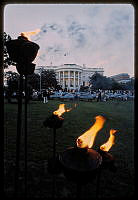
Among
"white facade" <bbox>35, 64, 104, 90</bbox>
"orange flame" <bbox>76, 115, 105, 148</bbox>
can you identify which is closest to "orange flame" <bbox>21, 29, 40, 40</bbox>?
"orange flame" <bbox>76, 115, 105, 148</bbox>

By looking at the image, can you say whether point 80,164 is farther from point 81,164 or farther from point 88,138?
point 88,138

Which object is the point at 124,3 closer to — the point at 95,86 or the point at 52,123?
the point at 52,123

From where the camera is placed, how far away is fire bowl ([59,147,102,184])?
1.60m

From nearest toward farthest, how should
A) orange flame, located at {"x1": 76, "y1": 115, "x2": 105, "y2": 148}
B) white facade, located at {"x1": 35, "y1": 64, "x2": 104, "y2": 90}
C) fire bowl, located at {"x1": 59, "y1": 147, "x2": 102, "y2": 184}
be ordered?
1. fire bowl, located at {"x1": 59, "y1": 147, "x2": 102, "y2": 184}
2. orange flame, located at {"x1": 76, "y1": 115, "x2": 105, "y2": 148}
3. white facade, located at {"x1": 35, "y1": 64, "x2": 104, "y2": 90}

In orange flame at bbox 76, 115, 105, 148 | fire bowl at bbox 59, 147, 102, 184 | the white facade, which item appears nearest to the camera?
fire bowl at bbox 59, 147, 102, 184

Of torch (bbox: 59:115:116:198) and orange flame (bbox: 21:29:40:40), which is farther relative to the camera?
orange flame (bbox: 21:29:40:40)

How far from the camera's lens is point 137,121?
1333 mm

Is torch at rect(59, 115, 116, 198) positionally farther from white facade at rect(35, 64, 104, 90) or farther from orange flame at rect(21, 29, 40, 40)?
white facade at rect(35, 64, 104, 90)

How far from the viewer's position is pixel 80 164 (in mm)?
1641

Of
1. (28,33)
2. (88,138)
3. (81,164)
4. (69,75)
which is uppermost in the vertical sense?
(69,75)

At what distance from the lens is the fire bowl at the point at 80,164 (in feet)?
5.26

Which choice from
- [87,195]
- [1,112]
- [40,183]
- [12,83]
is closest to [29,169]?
[40,183]

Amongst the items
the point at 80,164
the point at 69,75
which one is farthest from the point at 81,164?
the point at 69,75

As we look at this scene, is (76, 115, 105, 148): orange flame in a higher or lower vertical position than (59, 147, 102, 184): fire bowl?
higher
